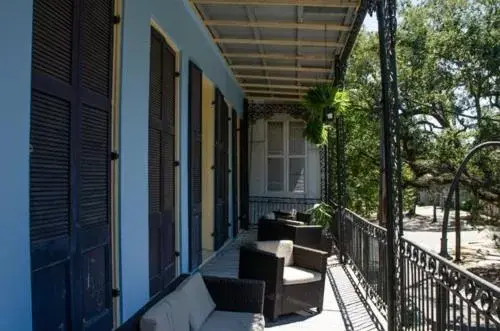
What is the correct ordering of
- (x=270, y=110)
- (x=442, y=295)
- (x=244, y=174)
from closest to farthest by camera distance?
(x=442, y=295), (x=244, y=174), (x=270, y=110)

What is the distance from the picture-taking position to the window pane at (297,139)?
448 inches

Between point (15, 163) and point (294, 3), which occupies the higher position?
point (294, 3)

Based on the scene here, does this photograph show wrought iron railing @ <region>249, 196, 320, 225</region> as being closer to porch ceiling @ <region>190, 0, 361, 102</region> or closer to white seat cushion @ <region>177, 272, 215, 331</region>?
porch ceiling @ <region>190, 0, 361, 102</region>

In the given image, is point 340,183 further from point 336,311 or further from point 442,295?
point 442,295

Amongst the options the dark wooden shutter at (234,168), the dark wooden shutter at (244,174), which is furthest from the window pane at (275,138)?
the dark wooden shutter at (234,168)

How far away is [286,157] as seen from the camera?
11.4 meters

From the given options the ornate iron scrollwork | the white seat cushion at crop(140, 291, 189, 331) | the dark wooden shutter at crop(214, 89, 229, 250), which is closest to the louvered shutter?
the dark wooden shutter at crop(214, 89, 229, 250)

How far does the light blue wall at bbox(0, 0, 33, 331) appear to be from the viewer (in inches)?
72.1

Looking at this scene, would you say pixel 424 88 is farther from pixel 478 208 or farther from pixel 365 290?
pixel 365 290

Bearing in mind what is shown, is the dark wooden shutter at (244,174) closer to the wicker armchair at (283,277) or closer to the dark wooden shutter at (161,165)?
the dark wooden shutter at (161,165)

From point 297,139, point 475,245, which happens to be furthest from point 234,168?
point 475,245

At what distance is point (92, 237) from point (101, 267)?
0.79 feet

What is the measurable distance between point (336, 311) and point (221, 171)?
12.1 ft

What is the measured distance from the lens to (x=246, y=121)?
1071 cm
